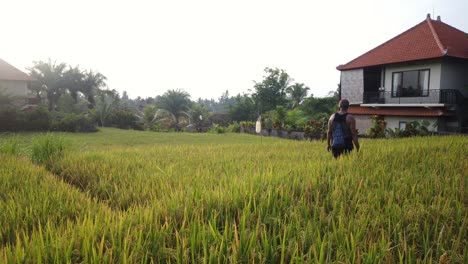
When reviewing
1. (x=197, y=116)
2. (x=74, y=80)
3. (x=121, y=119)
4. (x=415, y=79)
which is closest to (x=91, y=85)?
(x=74, y=80)

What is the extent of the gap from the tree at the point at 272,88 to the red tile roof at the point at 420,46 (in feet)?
69.2

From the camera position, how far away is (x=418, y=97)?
58.7 ft

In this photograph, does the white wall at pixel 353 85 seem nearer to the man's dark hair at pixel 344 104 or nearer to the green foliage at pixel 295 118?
the green foliage at pixel 295 118

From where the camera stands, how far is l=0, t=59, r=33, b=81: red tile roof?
26972 millimetres

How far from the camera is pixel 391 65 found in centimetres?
1959

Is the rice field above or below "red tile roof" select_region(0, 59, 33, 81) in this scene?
below

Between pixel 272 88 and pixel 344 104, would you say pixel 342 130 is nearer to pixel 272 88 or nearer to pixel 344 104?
pixel 344 104

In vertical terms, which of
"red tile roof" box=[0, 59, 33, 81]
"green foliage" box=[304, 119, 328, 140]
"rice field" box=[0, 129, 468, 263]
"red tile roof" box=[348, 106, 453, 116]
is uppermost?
"red tile roof" box=[0, 59, 33, 81]

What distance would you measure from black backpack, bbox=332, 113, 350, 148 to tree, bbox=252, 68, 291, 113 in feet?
120

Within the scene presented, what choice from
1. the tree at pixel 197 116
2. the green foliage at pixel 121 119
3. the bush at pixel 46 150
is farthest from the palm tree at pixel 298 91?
the bush at pixel 46 150

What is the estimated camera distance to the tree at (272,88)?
43.3 metres

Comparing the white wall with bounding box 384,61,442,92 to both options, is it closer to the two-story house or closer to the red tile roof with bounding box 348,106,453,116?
the two-story house

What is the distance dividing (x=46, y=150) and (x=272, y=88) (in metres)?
36.9

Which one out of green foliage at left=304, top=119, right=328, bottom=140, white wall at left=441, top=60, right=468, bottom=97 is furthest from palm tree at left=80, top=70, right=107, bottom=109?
white wall at left=441, top=60, right=468, bottom=97
